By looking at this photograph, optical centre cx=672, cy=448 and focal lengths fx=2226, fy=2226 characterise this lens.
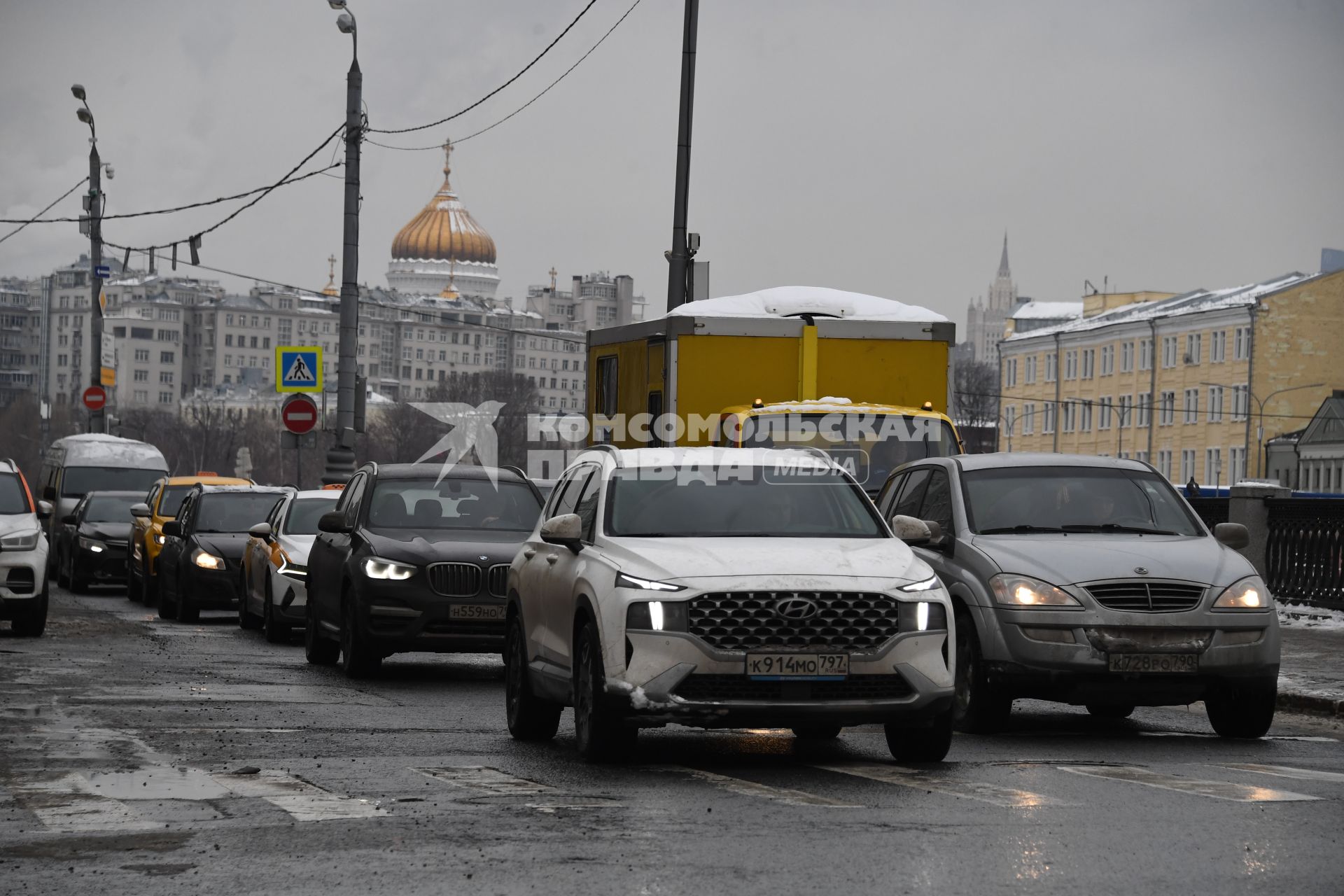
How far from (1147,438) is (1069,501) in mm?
94498

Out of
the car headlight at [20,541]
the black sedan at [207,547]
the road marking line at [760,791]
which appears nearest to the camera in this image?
the road marking line at [760,791]

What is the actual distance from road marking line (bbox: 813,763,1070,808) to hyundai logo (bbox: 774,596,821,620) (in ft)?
2.47

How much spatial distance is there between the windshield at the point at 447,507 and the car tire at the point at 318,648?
130 centimetres

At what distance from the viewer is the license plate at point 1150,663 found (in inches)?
469

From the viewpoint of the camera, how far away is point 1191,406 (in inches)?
4035

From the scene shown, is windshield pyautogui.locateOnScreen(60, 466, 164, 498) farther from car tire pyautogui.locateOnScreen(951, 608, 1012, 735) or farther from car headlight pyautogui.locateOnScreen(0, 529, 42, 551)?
car tire pyautogui.locateOnScreen(951, 608, 1012, 735)

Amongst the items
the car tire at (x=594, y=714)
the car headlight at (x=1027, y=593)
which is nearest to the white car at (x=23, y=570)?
the car tire at (x=594, y=714)

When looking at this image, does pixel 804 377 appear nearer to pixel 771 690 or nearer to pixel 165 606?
pixel 165 606

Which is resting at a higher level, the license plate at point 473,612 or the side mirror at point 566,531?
the side mirror at point 566,531

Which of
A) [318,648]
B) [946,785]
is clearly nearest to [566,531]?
[946,785]

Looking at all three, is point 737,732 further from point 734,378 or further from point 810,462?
point 734,378

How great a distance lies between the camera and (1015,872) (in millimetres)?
7043

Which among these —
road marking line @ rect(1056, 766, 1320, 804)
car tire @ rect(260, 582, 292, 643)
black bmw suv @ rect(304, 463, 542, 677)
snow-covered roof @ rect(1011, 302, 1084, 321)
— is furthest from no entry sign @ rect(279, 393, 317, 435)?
snow-covered roof @ rect(1011, 302, 1084, 321)

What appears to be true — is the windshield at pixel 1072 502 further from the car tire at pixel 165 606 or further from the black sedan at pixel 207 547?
the car tire at pixel 165 606
